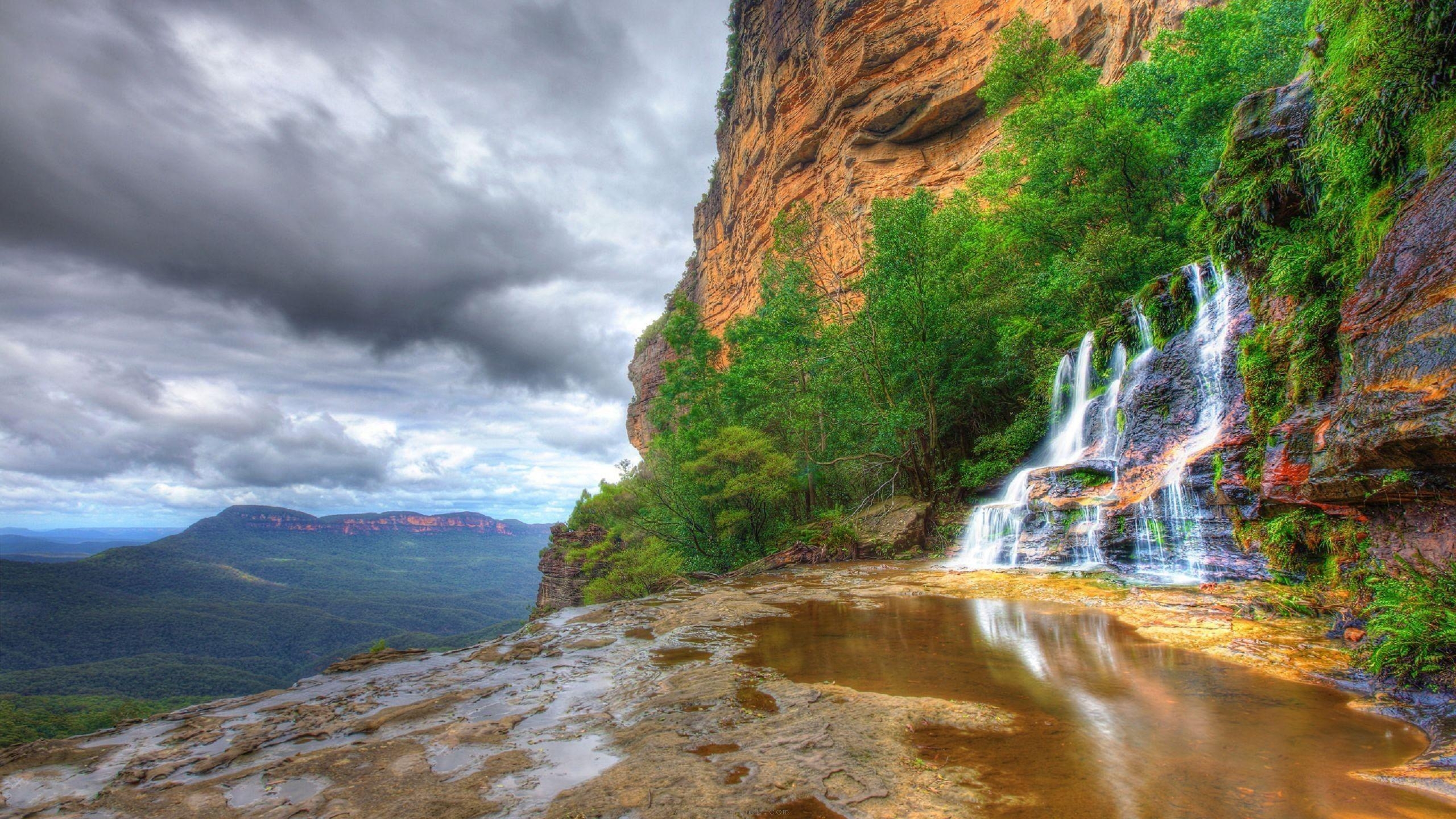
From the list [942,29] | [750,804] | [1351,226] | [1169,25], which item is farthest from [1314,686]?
[942,29]

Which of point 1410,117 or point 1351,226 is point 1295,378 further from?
point 1410,117

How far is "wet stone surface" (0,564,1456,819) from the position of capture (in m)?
2.94

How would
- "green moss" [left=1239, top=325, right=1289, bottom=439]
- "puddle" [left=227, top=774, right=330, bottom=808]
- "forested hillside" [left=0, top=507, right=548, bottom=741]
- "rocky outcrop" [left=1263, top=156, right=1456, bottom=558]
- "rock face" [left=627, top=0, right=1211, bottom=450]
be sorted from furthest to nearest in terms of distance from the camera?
"forested hillside" [left=0, top=507, right=548, bottom=741]
"rock face" [left=627, top=0, right=1211, bottom=450]
"green moss" [left=1239, top=325, right=1289, bottom=439]
"rocky outcrop" [left=1263, top=156, right=1456, bottom=558]
"puddle" [left=227, top=774, right=330, bottom=808]

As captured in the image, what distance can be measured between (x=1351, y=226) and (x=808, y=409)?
57.3 feet

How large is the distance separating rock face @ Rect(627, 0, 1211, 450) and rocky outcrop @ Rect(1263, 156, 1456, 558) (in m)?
20.4

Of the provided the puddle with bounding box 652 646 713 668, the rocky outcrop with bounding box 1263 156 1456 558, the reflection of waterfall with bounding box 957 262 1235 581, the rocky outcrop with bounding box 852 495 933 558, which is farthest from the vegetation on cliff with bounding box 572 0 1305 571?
the puddle with bounding box 652 646 713 668

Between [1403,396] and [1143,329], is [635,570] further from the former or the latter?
[1403,396]

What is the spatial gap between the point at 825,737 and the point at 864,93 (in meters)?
40.2

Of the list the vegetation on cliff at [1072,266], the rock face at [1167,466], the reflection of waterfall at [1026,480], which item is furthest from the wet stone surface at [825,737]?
the reflection of waterfall at [1026,480]

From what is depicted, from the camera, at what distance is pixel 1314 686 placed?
4.38m

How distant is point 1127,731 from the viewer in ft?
12.1

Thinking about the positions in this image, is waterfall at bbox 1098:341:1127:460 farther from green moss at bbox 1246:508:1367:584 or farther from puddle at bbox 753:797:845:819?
puddle at bbox 753:797:845:819

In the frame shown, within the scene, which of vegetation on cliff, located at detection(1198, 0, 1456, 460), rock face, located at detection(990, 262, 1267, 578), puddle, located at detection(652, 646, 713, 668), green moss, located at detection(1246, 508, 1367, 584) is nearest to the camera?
vegetation on cliff, located at detection(1198, 0, 1456, 460)

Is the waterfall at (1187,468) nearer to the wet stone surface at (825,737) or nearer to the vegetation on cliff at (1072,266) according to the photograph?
the vegetation on cliff at (1072,266)
